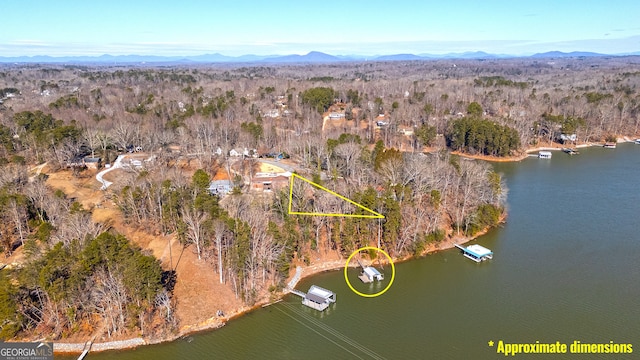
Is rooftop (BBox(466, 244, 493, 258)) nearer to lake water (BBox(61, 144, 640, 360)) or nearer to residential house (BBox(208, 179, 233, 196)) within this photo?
lake water (BBox(61, 144, 640, 360))

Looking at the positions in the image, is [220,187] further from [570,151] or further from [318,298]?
[570,151]

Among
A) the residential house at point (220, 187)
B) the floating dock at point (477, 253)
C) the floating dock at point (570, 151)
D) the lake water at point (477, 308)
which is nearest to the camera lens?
the lake water at point (477, 308)

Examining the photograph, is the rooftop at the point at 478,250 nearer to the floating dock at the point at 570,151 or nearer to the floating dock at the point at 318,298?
the floating dock at the point at 318,298

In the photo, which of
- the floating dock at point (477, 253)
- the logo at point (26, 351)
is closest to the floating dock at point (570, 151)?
the floating dock at point (477, 253)

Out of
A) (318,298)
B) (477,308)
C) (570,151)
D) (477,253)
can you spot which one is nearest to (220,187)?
(318,298)

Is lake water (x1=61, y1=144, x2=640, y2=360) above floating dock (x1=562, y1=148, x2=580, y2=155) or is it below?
below

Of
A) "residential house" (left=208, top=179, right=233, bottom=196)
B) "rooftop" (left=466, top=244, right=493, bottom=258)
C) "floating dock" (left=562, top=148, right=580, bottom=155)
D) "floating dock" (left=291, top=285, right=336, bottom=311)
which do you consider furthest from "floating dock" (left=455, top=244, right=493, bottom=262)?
"floating dock" (left=562, top=148, right=580, bottom=155)

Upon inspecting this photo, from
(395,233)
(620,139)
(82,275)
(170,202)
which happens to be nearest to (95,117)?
(170,202)
